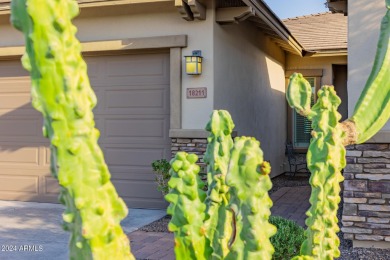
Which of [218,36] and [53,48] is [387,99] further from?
[218,36]

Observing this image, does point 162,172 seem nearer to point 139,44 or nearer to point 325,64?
point 139,44

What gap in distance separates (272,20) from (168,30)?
9.13 feet

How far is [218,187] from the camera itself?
39.9 inches

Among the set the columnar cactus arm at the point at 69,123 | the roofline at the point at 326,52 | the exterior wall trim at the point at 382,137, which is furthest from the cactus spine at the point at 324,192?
the roofline at the point at 326,52

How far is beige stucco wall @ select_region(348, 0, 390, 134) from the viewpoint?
561 cm

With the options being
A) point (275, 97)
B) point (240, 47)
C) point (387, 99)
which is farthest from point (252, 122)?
point (387, 99)

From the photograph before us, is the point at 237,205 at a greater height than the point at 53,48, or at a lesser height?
lesser

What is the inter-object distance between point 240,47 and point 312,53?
12.2 feet

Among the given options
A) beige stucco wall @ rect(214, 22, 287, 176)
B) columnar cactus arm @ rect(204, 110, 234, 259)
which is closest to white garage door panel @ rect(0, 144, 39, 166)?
beige stucco wall @ rect(214, 22, 287, 176)

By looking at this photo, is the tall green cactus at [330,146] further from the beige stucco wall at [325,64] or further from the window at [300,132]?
the window at [300,132]

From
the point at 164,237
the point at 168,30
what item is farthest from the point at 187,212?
the point at 168,30

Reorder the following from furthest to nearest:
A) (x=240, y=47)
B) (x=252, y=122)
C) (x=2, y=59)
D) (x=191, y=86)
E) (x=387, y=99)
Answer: (x=252, y=122) < (x=240, y=47) < (x=2, y=59) < (x=191, y=86) < (x=387, y=99)

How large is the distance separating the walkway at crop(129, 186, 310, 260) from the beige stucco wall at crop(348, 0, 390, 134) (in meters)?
2.39

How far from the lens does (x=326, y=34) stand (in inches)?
550
